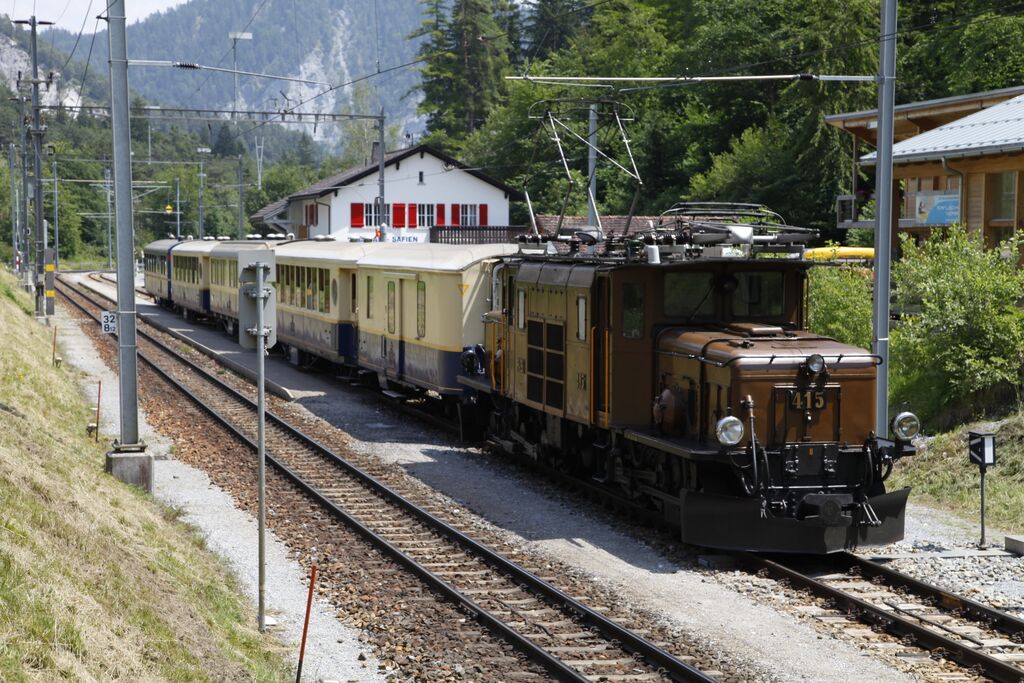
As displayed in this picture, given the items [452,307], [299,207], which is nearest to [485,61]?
[299,207]

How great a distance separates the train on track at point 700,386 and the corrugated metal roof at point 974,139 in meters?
10.4

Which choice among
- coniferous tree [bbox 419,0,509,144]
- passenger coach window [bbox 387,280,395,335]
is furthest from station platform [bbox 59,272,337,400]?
coniferous tree [bbox 419,0,509,144]

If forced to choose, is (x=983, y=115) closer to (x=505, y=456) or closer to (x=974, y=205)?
(x=974, y=205)

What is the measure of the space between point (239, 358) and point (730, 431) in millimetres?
24496

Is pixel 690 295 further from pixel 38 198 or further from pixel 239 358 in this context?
pixel 38 198

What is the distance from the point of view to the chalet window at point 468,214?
66062 millimetres

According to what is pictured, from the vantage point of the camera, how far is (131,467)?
1673 centimetres

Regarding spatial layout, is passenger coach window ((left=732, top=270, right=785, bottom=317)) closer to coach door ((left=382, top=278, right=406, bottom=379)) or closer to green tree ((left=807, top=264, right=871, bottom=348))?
green tree ((left=807, top=264, right=871, bottom=348))

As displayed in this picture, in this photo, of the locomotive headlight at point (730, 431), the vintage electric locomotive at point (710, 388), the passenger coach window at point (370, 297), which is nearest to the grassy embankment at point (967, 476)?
the vintage electric locomotive at point (710, 388)

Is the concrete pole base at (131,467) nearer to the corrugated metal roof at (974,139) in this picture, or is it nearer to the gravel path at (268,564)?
the gravel path at (268,564)

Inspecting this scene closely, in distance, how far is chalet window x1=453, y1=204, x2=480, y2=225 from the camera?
2601 inches

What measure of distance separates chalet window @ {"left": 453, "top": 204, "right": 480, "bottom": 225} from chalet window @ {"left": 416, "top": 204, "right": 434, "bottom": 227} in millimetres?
1516

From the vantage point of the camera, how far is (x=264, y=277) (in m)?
11.0

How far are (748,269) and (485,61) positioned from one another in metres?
79.4
